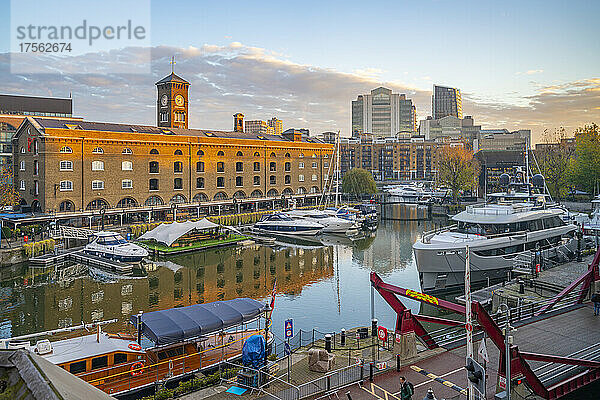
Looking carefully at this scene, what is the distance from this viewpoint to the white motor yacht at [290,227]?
5081cm

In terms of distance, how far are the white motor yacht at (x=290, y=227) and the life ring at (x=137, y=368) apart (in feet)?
117

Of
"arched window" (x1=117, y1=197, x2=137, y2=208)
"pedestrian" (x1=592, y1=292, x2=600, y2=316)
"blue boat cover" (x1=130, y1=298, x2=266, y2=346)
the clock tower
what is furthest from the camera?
the clock tower

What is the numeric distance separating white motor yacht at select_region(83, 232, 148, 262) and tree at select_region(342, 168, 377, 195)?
49000 millimetres

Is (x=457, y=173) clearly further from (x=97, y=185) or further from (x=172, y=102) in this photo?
(x=97, y=185)

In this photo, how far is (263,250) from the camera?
4441 centimetres

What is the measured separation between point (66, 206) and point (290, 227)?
75.4 ft

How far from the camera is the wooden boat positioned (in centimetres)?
1437

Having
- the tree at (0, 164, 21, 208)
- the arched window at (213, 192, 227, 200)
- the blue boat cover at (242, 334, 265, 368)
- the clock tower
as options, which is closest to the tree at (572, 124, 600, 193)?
the arched window at (213, 192, 227, 200)

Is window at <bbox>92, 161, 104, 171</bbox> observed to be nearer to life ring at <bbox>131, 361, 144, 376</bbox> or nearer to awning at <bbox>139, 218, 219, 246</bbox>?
awning at <bbox>139, 218, 219, 246</bbox>

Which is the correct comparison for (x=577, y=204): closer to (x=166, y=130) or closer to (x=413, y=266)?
(x=413, y=266)

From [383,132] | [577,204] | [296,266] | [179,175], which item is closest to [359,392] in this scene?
[296,266]

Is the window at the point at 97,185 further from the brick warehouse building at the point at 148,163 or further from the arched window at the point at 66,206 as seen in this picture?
the arched window at the point at 66,206

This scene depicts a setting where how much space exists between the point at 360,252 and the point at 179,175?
2559cm

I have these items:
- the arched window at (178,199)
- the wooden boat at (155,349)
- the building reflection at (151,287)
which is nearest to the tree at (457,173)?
the building reflection at (151,287)
